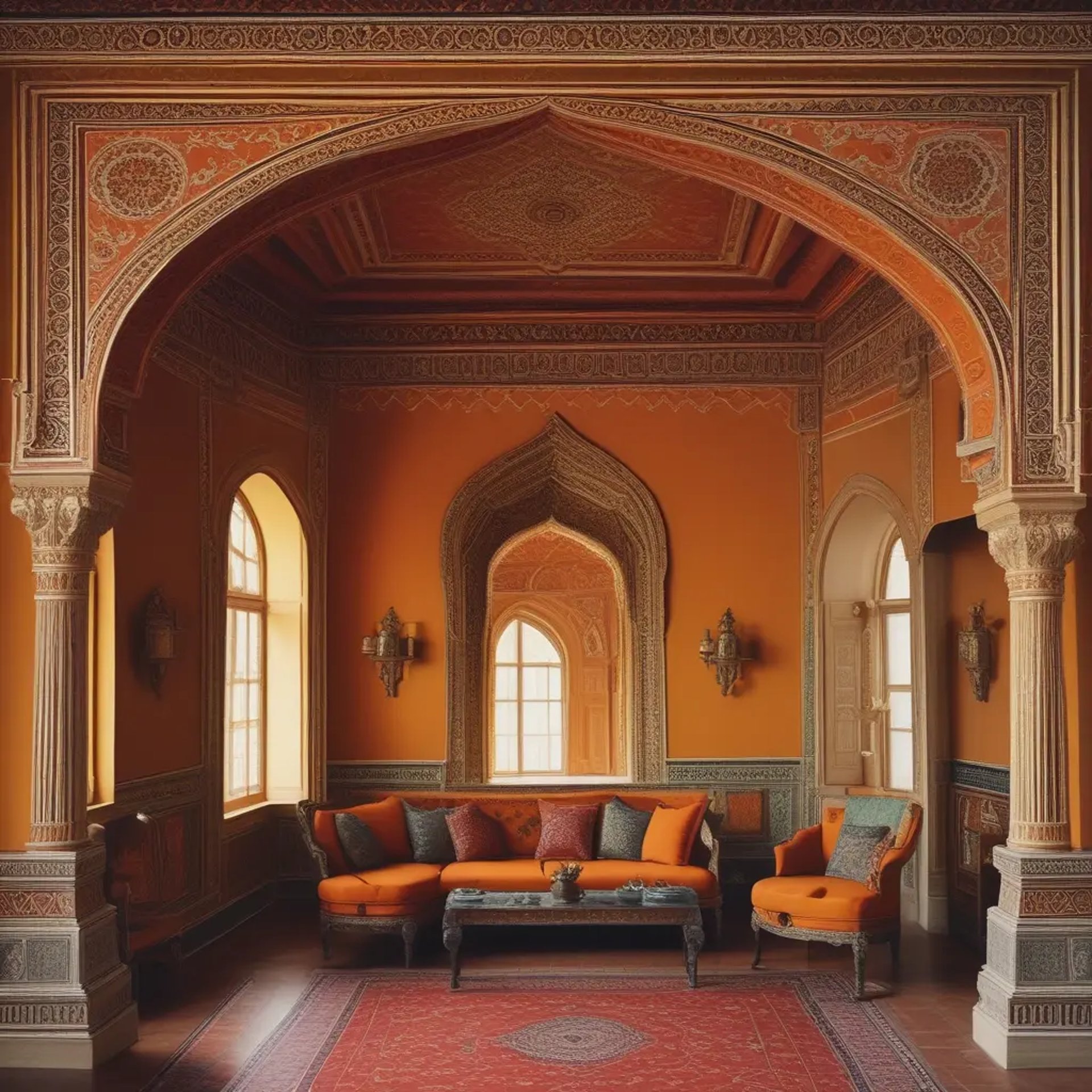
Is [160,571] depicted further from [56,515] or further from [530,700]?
[530,700]

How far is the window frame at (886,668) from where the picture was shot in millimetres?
10594

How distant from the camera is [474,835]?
9.78 m

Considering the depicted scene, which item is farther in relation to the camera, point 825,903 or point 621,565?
A: point 621,565

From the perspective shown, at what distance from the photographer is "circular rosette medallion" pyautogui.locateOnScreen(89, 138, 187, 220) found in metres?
6.47

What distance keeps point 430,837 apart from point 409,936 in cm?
125

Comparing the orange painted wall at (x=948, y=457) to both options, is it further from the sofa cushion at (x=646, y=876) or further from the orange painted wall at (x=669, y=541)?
the sofa cushion at (x=646, y=876)

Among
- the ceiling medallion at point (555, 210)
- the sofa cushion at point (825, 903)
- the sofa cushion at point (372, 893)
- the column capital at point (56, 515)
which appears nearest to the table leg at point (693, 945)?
the sofa cushion at point (825, 903)

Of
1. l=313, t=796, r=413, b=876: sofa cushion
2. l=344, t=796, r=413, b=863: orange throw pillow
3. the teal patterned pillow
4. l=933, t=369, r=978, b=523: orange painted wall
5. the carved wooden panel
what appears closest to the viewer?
the teal patterned pillow

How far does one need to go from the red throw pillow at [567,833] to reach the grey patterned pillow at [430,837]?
68 centimetres

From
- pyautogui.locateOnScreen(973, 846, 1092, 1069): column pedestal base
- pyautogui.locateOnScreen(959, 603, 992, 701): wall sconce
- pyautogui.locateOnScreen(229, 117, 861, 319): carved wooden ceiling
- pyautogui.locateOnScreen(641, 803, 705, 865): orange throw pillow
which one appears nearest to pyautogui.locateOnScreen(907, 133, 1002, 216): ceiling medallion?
pyautogui.locateOnScreen(229, 117, 861, 319): carved wooden ceiling

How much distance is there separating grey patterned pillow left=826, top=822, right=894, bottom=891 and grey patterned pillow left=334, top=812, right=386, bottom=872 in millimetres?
3197

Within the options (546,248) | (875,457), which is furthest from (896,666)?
(546,248)

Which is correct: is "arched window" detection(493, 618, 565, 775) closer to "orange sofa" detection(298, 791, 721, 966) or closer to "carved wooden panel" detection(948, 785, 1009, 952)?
"orange sofa" detection(298, 791, 721, 966)

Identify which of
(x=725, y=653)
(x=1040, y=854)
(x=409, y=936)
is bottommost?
(x=409, y=936)
